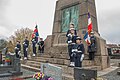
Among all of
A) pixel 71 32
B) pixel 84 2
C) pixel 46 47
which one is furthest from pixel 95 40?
pixel 46 47

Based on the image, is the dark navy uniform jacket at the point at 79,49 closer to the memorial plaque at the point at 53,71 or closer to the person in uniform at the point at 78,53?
the person in uniform at the point at 78,53

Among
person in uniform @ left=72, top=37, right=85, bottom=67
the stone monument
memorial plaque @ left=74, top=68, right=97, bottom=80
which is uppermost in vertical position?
the stone monument

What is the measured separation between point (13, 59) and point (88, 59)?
433cm

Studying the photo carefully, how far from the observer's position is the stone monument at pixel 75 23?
9.79 metres

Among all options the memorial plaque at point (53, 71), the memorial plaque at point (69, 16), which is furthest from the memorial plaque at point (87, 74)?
the memorial plaque at point (69, 16)

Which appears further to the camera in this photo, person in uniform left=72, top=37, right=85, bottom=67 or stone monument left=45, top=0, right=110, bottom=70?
stone monument left=45, top=0, right=110, bottom=70

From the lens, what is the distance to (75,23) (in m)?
11.7

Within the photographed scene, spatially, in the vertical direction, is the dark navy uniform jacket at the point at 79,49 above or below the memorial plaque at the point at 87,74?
above

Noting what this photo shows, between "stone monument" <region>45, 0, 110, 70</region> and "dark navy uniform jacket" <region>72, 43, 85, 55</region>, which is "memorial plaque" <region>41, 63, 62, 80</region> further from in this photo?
"stone monument" <region>45, 0, 110, 70</region>

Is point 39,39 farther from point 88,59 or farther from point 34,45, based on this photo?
point 88,59

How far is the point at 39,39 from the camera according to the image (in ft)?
45.5

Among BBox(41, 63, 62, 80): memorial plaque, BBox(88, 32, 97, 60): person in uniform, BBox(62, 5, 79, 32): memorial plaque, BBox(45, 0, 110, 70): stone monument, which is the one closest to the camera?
BBox(41, 63, 62, 80): memorial plaque

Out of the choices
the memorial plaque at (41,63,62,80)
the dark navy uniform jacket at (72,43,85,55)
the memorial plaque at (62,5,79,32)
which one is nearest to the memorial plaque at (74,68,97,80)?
the memorial plaque at (41,63,62,80)

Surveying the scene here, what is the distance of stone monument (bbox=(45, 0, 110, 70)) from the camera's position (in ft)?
32.1
